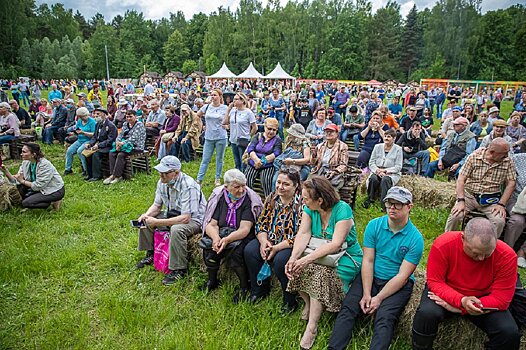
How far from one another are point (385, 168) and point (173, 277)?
385cm

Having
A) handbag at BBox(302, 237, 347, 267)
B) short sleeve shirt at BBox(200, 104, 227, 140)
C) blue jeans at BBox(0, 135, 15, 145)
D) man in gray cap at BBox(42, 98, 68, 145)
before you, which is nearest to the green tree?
man in gray cap at BBox(42, 98, 68, 145)

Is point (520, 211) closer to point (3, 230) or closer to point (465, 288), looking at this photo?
point (465, 288)

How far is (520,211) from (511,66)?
6163 centimetres

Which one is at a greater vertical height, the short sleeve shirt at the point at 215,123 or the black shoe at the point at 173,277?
the short sleeve shirt at the point at 215,123

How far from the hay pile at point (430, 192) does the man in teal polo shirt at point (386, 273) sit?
324 cm

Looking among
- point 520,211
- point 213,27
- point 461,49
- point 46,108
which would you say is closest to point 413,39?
point 461,49

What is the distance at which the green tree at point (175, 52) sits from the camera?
74375 mm

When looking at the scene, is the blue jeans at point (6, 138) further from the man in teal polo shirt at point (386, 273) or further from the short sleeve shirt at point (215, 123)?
the man in teal polo shirt at point (386, 273)

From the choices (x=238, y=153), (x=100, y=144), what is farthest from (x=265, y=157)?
(x=100, y=144)

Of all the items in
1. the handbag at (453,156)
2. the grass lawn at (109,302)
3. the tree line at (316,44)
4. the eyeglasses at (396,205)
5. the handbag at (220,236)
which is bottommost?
the grass lawn at (109,302)

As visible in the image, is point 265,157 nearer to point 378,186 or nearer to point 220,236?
point 378,186

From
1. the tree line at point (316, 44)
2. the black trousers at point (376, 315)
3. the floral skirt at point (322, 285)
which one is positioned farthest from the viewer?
the tree line at point (316, 44)

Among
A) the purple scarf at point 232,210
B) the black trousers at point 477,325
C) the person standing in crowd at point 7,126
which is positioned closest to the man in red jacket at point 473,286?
the black trousers at point 477,325

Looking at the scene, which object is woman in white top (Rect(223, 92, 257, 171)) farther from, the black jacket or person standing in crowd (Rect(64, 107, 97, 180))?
person standing in crowd (Rect(64, 107, 97, 180))
